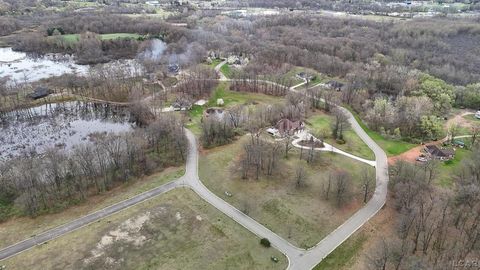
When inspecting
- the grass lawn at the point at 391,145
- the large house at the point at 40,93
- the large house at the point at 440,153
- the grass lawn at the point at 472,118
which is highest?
the large house at the point at 40,93

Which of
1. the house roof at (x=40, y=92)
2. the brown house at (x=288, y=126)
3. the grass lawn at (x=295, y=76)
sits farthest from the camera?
the grass lawn at (x=295, y=76)

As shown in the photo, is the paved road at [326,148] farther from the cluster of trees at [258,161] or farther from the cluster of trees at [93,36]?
the cluster of trees at [93,36]

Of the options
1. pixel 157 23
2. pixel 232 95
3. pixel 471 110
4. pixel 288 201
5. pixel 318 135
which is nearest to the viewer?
pixel 288 201

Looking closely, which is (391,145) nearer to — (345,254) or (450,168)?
(450,168)

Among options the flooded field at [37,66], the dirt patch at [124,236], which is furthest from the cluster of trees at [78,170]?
the flooded field at [37,66]

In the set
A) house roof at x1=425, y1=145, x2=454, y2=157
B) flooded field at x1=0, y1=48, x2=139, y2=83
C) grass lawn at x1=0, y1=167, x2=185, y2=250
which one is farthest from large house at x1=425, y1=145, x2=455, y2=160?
flooded field at x1=0, y1=48, x2=139, y2=83

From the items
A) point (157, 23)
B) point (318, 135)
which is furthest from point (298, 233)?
point (157, 23)

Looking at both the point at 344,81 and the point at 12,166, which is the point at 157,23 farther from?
the point at 12,166

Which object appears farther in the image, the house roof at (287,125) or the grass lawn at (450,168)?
the house roof at (287,125)

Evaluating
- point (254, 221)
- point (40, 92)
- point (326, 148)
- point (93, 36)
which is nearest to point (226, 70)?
point (40, 92)
